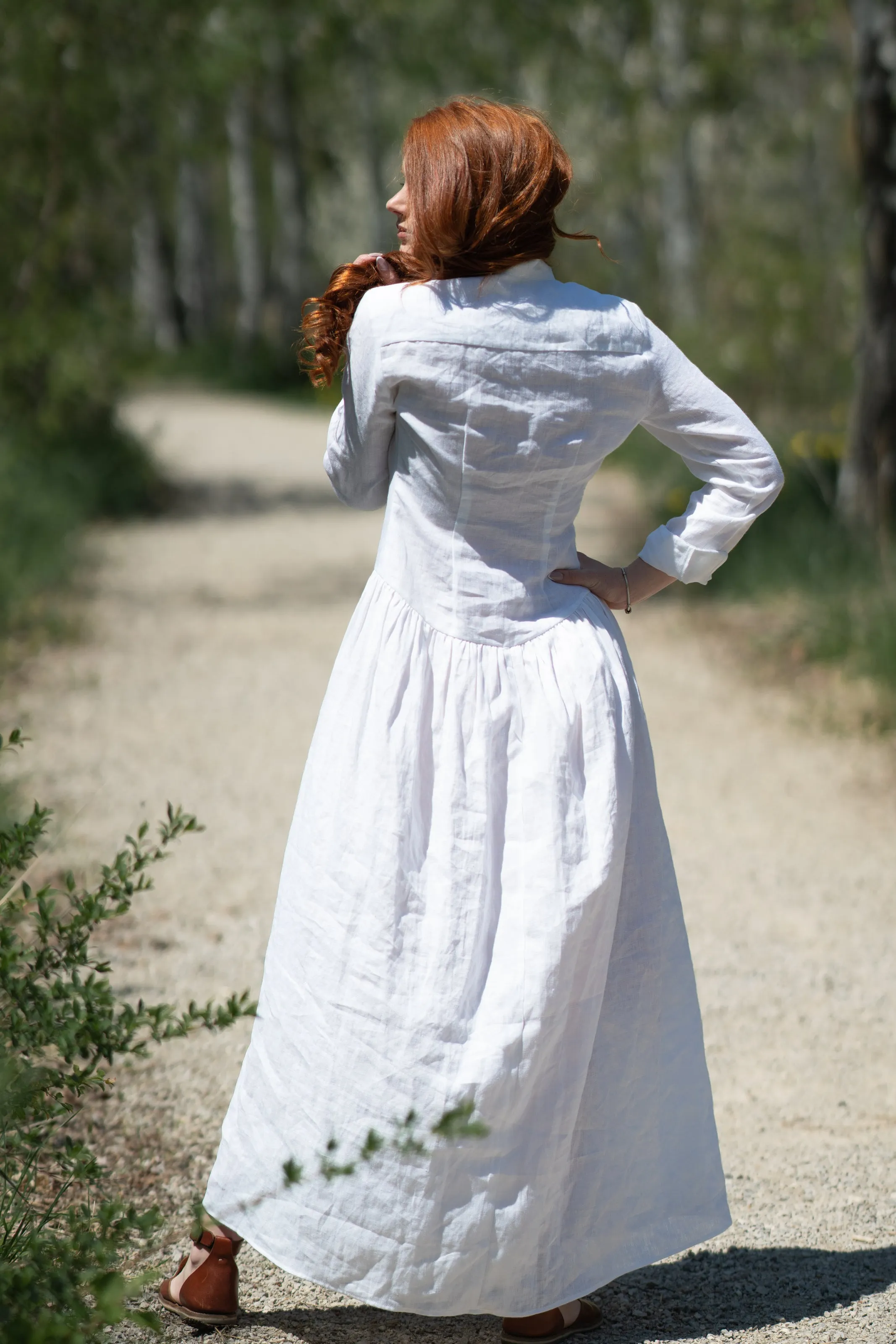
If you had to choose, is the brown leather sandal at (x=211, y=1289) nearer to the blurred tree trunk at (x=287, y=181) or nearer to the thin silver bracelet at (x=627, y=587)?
the thin silver bracelet at (x=627, y=587)

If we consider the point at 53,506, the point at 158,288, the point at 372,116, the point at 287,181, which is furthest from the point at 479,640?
the point at 158,288

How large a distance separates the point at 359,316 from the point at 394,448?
0.20 meters

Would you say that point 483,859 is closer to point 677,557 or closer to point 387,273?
point 677,557

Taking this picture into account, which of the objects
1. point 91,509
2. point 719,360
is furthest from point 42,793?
point 719,360

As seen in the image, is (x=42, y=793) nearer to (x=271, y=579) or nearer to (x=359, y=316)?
(x=359, y=316)

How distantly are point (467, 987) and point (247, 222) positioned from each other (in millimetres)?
24787

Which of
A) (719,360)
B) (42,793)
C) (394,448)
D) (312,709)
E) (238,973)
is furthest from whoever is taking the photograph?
(719,360)

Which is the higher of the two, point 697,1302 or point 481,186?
point 481,186

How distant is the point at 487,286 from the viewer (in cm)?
208

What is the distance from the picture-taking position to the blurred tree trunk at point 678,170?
15625mm

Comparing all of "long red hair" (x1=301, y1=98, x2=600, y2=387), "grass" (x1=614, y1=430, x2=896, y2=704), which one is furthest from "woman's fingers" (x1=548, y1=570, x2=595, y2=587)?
"grass" (x1=614, y1=430, x2=896, y2=704)

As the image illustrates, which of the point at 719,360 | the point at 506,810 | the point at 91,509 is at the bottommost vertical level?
the point at 91,509

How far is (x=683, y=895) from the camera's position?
15.0 ft

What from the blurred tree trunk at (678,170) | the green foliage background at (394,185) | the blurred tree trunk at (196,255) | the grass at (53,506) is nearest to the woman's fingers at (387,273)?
the green foliage background at (394,185)
